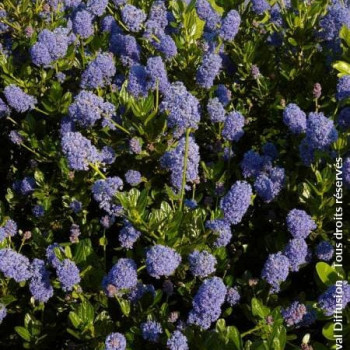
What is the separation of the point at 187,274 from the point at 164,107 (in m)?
0.71

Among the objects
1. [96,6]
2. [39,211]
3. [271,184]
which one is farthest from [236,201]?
[96,6]

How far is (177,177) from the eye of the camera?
2.34m

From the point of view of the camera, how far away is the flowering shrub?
7.09 ft

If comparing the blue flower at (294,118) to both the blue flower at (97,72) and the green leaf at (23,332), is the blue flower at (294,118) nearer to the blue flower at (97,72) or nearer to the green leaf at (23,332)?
the blue flower at (97,72)

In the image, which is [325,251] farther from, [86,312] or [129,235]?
[86,312]

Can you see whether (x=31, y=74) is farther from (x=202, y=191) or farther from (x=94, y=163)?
(x=202, y=191)

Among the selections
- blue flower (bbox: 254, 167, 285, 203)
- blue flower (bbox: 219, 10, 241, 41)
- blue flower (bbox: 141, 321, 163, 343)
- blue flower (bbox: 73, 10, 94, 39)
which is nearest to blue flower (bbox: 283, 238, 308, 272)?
blue flower (bbox: 254, 167, 285, 203)

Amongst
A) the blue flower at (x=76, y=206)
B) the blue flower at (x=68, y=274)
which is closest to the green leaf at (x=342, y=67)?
the blue flower at (x=76, y=206)

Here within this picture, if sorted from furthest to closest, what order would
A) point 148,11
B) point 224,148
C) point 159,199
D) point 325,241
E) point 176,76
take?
1. point 148,11
2. point 176,76
3. point 224,148
4. point 159,199
5. point 325,241

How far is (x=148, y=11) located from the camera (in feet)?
11.1

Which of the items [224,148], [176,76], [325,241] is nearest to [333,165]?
[325,241]

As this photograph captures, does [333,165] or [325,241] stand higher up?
[333,165]

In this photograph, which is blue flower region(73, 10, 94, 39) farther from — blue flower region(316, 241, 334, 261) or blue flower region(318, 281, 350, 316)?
blue flower region(318, 281, 350, 316)

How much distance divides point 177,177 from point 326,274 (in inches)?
27.4
